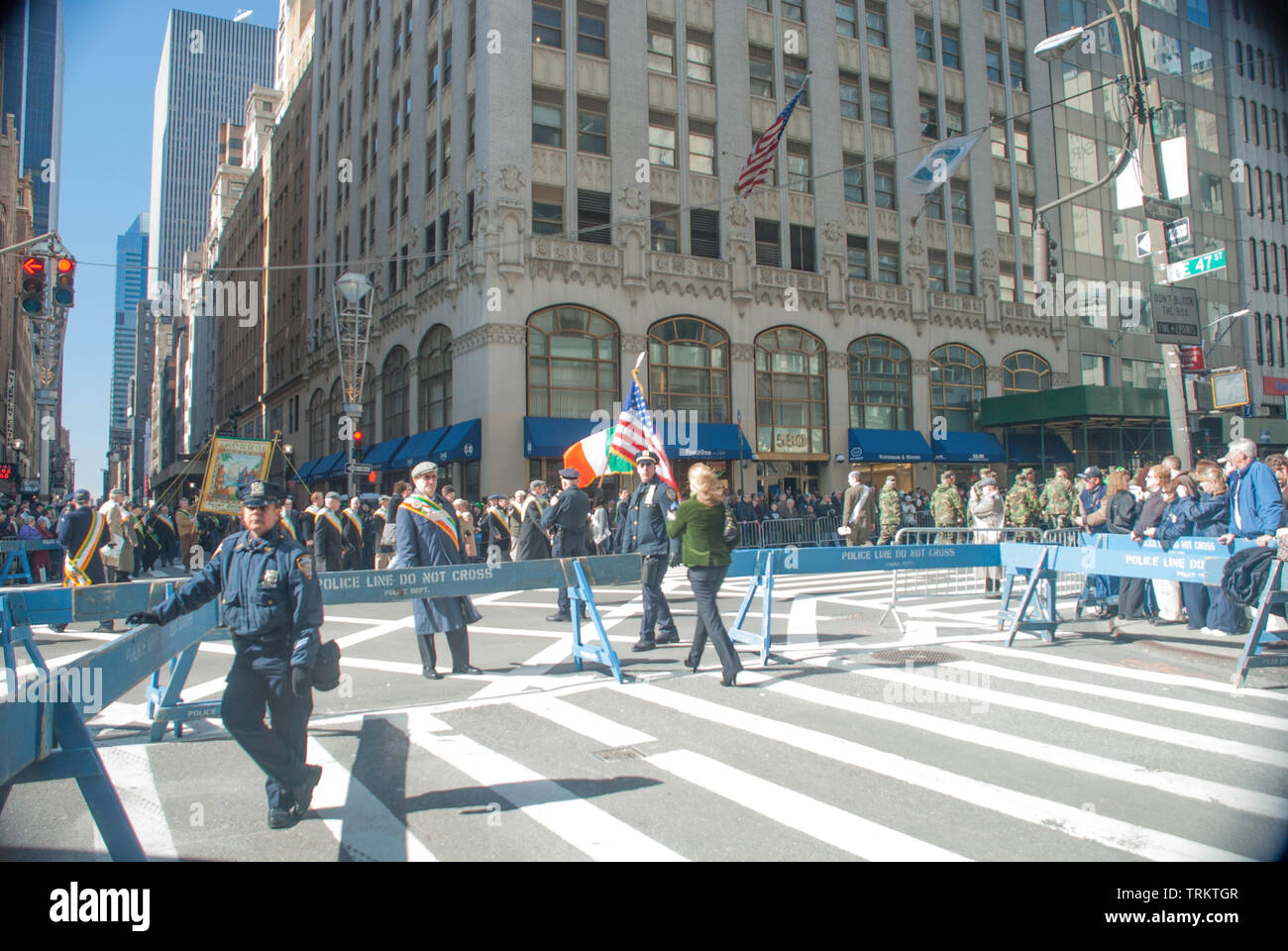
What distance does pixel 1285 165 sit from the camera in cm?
3416

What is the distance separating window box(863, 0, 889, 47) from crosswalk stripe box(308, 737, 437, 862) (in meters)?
35.6

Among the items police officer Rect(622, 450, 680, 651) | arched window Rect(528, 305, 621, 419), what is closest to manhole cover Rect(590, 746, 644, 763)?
police officer Rect(622, 450, 680, 651)

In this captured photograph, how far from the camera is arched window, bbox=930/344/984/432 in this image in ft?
109

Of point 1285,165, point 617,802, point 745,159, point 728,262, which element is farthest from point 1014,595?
point 1285,165

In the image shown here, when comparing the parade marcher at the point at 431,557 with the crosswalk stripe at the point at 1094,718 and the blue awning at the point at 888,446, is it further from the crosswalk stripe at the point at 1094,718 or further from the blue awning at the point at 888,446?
the blue awning at the point at 888,446

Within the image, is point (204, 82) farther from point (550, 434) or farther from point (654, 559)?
point (654, 559)

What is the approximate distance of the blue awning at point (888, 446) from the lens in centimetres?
3042

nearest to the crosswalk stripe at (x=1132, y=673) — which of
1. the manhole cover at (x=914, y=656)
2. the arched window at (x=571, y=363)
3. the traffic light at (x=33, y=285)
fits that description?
the manhole cover at (x=914, y=656)

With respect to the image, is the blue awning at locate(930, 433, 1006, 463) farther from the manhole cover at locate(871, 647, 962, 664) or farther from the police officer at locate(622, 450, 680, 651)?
the police officer at locate(622, 450, 680, 651)

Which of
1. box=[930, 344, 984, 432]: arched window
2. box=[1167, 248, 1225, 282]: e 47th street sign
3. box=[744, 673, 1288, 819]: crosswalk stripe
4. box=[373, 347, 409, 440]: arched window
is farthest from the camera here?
box=[930, 344, 984, 432]: arched window

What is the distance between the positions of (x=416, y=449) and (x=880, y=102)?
2256cm

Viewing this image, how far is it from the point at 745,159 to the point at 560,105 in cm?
684

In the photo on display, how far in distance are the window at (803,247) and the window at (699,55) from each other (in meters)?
6.05
